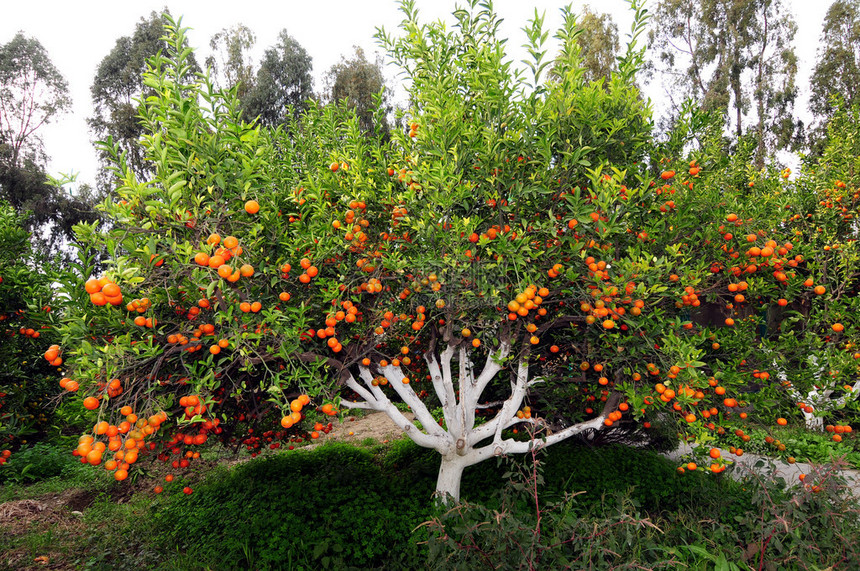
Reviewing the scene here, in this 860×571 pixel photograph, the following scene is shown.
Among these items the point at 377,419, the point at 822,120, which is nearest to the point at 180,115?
the point at 377,419

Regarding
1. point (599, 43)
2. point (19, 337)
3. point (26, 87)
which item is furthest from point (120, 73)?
point (599, 43)

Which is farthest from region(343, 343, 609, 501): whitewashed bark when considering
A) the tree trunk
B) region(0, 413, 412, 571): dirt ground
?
region(0, 413, 412, 571): dirt ground

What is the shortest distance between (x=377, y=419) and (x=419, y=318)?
7.89 m

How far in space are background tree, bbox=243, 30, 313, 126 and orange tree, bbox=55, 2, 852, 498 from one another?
18.0 metres

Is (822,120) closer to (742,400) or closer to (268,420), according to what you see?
(742,400)

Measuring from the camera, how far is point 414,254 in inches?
155

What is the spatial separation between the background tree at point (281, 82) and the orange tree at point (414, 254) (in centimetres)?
1796

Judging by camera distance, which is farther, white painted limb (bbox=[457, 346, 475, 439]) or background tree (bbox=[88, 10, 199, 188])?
background tree (bbox=[88, 10, 199, 188])

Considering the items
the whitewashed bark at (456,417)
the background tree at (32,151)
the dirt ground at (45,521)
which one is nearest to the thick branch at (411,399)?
the whitewashed bark at (456,417)

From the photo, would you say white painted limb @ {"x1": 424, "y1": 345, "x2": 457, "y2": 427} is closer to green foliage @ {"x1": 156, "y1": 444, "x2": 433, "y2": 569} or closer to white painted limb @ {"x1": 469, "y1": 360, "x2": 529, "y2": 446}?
white painted limb @ {"x1": 469, "y1": 360, "x2": 529, "y2": 446}

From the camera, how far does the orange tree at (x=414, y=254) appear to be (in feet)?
9.77

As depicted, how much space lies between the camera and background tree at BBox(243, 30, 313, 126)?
2020 centimetres

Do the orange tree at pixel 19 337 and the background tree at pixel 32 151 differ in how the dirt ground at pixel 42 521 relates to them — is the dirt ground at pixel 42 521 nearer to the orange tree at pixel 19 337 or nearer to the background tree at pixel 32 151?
the orange tree at pixel 19 337

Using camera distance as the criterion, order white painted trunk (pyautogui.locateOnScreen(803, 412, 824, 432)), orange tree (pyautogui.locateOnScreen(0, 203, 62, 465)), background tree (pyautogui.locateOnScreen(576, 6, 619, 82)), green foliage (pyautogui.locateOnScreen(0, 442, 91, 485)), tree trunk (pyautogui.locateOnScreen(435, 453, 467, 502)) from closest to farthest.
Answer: tree trunk (pyautogui.locateOnScreen(435, 453, 467, 502)) < orange tree (pyautogui.locateOnScreen(0, 203, 62, 465)) < green foliage (pyautogui.locateOnScreen(0, 442, 91, 485)) < white painted trunk (pyautogui.locateOnScreen(803, 412, 824, 432)) < background tree (pyautogui.locateOnScreen(576, 6, 619, 82))
